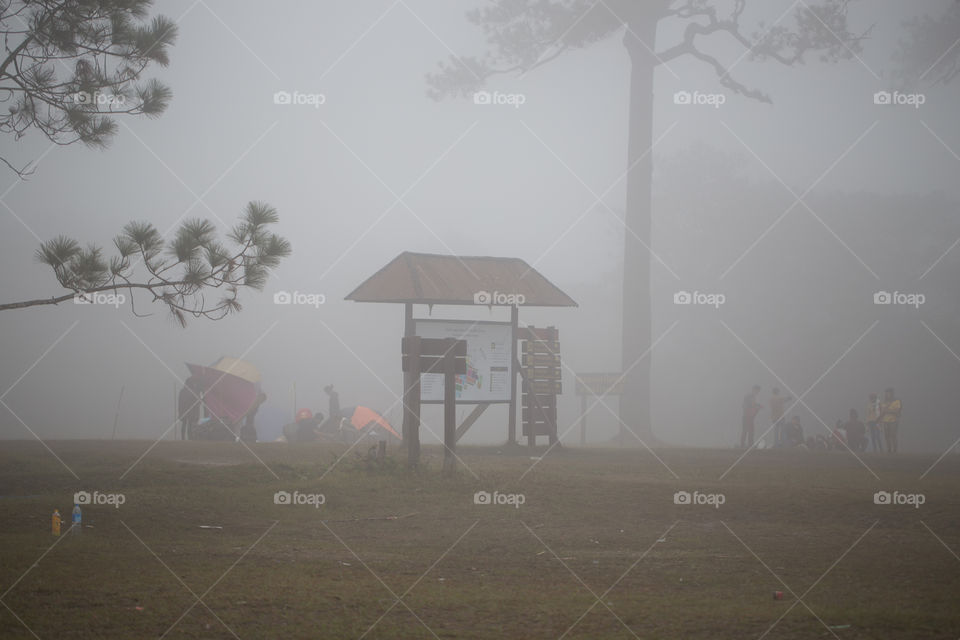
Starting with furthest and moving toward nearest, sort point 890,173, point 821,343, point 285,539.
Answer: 1. point 890,173
2. point 821,343
3. point 285,539

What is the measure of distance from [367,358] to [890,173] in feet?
120

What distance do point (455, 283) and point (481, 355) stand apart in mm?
1972

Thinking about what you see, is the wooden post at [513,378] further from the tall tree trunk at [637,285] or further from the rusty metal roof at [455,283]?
the tall tree trunk at [637,285]

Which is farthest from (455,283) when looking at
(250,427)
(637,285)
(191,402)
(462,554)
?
(637,285)

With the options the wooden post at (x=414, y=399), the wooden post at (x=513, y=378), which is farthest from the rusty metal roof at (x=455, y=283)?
the wooden post at (x=414, y=399)

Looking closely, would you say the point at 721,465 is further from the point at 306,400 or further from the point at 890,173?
the point at 890,173

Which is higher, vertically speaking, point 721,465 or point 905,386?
point 905,386

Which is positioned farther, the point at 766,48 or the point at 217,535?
the point at 766,48

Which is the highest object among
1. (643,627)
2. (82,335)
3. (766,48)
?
(766,48)

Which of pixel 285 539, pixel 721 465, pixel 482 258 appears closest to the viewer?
pixel 285 539

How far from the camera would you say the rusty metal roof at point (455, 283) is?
18.4m

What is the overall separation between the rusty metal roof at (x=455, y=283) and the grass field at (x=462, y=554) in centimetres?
443

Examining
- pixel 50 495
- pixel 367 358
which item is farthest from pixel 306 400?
pixel 50 495

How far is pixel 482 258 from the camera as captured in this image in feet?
66.5
